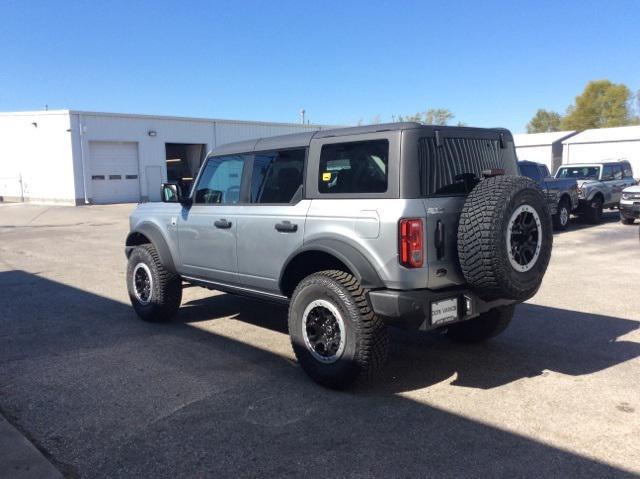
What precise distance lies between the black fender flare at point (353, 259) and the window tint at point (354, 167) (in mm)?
452

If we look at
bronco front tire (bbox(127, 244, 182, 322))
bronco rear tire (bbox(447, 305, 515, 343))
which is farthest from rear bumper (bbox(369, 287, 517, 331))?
bronco front tire (bbox(127, 244, 182, 322))

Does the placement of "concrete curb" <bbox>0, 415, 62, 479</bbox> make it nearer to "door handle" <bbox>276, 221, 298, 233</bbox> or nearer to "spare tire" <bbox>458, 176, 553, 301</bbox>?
"door handle" <bbox>276, 221, 298, 233</bbox>

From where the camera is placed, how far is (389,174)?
422cm

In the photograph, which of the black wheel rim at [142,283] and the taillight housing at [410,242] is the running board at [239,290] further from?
the taillight housing at [410,242]

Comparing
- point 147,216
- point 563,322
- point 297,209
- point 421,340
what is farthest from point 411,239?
point 147,216

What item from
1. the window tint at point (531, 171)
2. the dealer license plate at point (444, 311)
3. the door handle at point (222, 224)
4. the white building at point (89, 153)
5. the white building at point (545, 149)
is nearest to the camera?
the dealer license plate at point (444, 311)

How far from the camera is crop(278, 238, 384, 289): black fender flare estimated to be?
4.21 metres

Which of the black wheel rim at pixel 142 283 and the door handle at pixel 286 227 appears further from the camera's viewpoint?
the black wheel rim at pixel 142 283

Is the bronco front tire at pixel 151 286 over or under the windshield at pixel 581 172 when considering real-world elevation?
under

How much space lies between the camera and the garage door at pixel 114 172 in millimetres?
30422

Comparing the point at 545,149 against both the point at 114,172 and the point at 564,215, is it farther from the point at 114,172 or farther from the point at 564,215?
the point at 114,172

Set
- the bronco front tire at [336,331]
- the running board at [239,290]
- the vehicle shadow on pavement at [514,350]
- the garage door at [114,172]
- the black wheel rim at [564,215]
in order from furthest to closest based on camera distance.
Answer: the garage door at [114,172] < the black wheel rim at [564,215] < the running board at [239,290] < the vehicle shadow on pavement at [514,350] < the bronco front tire at [336,331]

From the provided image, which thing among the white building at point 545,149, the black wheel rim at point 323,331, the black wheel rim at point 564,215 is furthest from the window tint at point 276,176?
the white building at point 545,149

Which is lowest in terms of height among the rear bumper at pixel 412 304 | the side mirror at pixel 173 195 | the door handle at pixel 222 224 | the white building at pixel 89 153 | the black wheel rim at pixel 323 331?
the black wheel rim at pixel 323 331
